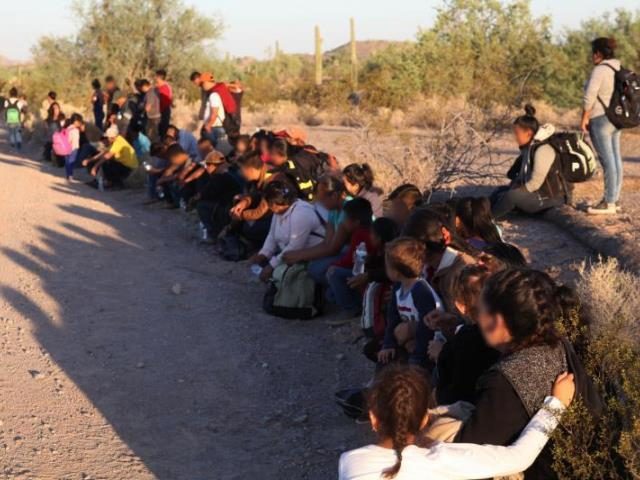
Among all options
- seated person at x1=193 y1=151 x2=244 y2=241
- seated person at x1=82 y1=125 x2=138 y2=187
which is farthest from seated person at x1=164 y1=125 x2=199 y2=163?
seated person at x1=193 y1=151 x2=244 y2=241

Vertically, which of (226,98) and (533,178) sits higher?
(226,98)

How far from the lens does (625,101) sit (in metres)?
9.63

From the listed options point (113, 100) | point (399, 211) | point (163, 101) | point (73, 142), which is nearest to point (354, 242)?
point (399, 211)

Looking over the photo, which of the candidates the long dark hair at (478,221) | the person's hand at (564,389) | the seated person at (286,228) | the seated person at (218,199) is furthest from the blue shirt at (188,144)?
the person's hand at (564,389)

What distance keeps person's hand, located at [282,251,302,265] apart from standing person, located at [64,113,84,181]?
415 inches

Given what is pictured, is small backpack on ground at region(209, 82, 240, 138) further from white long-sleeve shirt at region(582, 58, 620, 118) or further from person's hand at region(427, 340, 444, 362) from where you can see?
person's hand at region(427, 340, 444, 362)

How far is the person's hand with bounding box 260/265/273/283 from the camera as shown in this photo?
841 centimetres

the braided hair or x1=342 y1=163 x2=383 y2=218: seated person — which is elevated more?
x1=342 y1=163 x2=383 y2=218: seated person

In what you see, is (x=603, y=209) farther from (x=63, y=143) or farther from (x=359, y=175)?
(x=63, y=143)

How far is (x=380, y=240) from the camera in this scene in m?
7.00

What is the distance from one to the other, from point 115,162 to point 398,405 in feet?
45.0

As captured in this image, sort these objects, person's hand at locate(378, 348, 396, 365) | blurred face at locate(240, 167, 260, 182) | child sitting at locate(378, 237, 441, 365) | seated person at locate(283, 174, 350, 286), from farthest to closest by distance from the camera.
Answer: blurred face at locate(240, 167, 260, 182) < seated person at locate(283, 174, 350, 286) < person's hand at locate(378, 348, 396, 365) < child sitting at locate(378, 237, 441, 365)

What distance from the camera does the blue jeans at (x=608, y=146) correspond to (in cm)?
980

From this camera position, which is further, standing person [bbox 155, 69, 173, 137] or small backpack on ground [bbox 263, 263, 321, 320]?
standing person [bbox 155, 69, 173, 137]
